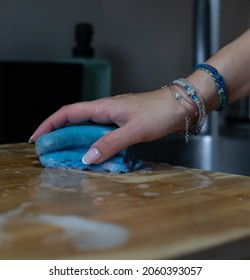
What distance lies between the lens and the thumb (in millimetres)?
625

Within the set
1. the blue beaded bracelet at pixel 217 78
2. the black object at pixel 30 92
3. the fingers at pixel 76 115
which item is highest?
the blue beaded bracelet at pixel 217 78

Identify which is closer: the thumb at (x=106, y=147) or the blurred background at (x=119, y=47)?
the thumb at (x=106, y=147)

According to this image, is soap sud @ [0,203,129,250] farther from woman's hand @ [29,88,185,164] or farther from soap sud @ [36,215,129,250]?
woman's hand @ [29,88,185,164]

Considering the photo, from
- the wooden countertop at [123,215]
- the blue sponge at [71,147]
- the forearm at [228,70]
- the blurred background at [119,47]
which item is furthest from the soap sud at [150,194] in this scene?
the blurred background at [119,47]

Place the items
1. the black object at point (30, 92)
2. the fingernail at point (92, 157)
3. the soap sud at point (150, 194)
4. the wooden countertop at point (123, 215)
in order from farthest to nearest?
1. the black object at point (30, 92)
2. the fingernail at point (92, 157)
3. the soap sud at point (150, 194)
4. the wooden countertop at point (123, 215)

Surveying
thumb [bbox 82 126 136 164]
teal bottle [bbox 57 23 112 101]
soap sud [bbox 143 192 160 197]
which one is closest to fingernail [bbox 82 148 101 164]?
thumb [bbox 82 126 136 164]

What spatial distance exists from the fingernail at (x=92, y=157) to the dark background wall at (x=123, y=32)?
0.80 m

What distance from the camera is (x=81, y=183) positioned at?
552 mm

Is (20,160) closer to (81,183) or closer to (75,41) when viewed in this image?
(81,183)

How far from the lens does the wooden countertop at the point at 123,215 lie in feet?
1.14

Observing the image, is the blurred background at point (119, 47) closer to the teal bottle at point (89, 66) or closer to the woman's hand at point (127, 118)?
the teal bottle at point (89, 66)

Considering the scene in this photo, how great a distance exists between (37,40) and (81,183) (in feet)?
3.03

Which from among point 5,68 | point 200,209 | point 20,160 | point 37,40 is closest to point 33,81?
point 5,68
